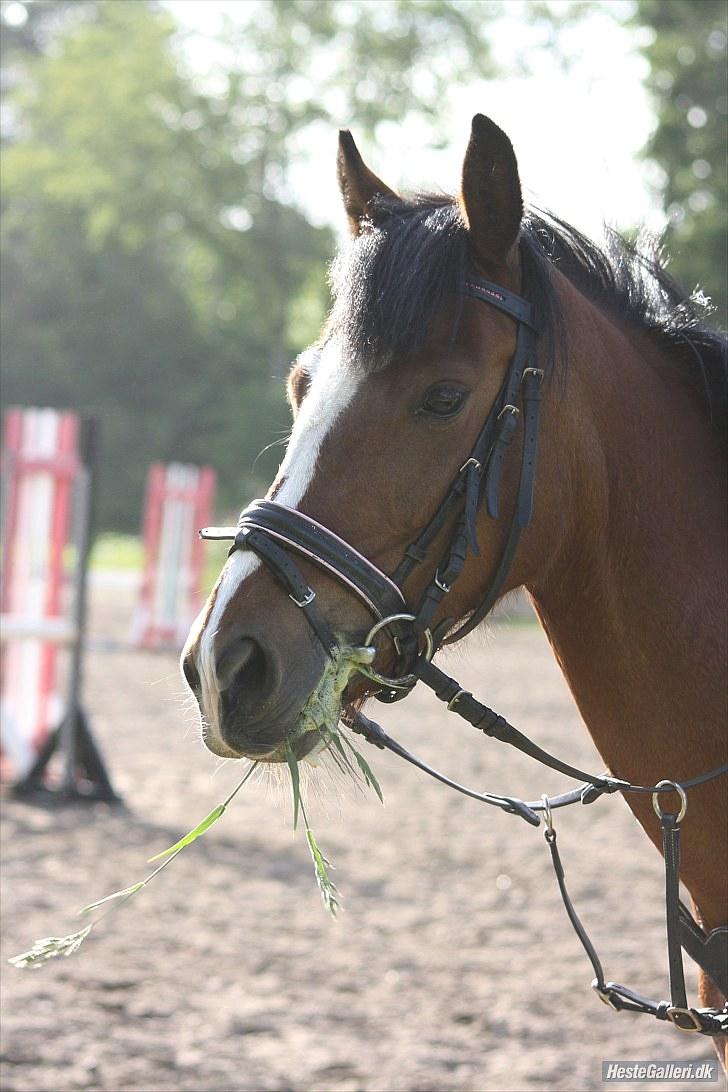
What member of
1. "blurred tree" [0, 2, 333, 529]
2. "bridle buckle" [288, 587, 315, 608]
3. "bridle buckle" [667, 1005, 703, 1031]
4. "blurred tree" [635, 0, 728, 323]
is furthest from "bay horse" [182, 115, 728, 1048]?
"blurred tree" [0, 2, 333, 529]

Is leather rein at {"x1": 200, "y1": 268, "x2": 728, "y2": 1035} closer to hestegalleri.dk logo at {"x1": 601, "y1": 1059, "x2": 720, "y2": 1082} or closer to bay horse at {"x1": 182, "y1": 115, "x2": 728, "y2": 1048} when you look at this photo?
bay horse at {"x1": 182, "y1": 115, "x2": 728, "y2": 1048}

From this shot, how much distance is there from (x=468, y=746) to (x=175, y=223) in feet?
103

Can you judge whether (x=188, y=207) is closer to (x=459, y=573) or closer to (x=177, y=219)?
(x=177, y=219)

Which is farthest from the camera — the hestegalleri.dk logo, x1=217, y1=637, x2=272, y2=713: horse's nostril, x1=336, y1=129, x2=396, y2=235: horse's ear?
the hestegalleri.dk logo

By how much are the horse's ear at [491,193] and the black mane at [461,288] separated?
1.8 inches

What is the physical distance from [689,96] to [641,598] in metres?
22.5

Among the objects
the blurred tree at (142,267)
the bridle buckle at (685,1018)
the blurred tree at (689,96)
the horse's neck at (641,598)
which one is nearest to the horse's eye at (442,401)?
the horse's neck at (641,598)

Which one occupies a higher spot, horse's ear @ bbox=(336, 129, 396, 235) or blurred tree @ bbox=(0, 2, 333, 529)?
blurred tree @ bbox=(0, 2, 333, 529)

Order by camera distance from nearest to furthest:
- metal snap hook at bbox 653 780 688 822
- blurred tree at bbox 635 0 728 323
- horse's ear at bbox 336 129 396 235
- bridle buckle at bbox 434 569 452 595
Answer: bridle buckle at bbox 434 569 452 595 < metal snap hook at bbox 653 780 688 822 < horse's ear at bbox 336 129 396 235 < blurred tree at bbox 635 0 728 323

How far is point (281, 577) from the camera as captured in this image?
2141 mm

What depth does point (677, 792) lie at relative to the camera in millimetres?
2414

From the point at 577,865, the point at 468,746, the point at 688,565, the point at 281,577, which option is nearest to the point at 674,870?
the point at 688,565

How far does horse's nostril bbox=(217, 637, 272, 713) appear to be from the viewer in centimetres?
210

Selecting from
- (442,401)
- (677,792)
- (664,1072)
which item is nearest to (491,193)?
Result: (442,401)
